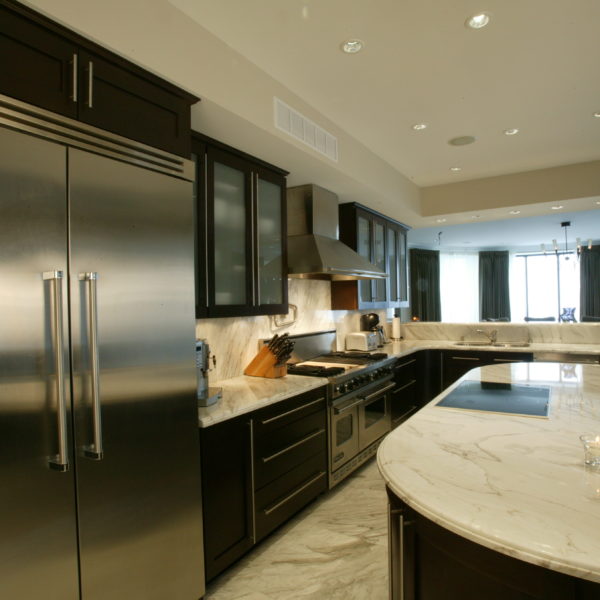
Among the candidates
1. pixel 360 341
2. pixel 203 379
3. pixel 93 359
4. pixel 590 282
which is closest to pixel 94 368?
pixel 93 359

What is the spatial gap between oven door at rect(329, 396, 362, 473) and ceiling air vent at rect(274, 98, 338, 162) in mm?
1793

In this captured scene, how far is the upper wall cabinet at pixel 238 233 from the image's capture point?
7.89 ft

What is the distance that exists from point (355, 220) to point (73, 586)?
3572 millimetres

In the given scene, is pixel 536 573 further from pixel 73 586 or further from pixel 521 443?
pixel 73 586

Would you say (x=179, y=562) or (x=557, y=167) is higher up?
(x=557, y=167)

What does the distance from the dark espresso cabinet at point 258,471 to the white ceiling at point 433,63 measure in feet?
6.37

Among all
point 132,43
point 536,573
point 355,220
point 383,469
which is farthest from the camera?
point 355,220

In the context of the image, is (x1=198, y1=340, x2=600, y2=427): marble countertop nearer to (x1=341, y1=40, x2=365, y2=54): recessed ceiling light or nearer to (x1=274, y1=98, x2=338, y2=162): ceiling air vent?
(x1=274, y1=98, x2=338, y2=162): ceiling air vent

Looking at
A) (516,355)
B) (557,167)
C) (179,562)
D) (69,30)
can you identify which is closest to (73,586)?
(179,562)

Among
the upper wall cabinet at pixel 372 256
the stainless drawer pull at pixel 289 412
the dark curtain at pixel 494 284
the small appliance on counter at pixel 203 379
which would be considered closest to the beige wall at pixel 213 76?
the upper wall cabinet at pixel 372 256

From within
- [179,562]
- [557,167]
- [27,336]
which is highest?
[557,167]

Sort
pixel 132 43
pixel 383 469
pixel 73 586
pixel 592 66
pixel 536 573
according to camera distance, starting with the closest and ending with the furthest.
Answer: pixel 536 573, pixel 383 469, pixel 73 586, pixel 132 43, pixel 592 66

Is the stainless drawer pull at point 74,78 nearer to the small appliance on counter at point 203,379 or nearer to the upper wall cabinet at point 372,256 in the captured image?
the small appliance on counter at point 203,379

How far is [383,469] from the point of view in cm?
129
